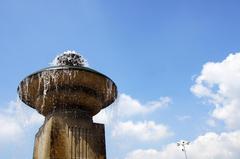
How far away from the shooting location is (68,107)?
25.6 ft

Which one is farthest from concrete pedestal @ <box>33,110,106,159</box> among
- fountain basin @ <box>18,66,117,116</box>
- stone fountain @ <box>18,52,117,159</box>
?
fountain basin @ <box>18,66,117,116</box>

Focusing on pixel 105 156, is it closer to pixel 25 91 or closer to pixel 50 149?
pixel 50 149

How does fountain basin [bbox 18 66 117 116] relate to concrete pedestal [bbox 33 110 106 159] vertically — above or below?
above

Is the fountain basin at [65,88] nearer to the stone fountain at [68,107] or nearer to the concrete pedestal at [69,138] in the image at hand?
the stone fountain at [68,107]

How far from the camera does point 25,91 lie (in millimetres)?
8023

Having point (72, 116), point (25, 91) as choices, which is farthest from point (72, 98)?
point (25, 91)

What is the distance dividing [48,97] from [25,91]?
692mm

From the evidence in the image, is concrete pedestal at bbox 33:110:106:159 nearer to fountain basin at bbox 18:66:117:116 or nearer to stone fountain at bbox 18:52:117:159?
stone fountain at bbox 18:52:117:159

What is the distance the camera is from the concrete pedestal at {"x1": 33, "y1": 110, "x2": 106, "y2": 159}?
23.4 feet

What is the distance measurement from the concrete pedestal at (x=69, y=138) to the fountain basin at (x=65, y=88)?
9.2 inches

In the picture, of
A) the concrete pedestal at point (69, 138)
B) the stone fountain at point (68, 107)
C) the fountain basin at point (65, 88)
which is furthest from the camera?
the fountain basin at point (65, 88)

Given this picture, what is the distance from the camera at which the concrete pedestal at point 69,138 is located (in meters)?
7.14

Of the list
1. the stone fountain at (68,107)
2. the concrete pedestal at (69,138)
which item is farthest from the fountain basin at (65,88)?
the concrete pedestal at (69,138)

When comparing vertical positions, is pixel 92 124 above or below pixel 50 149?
above
